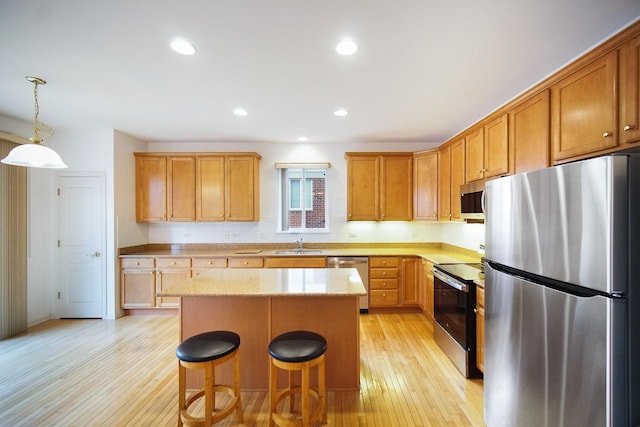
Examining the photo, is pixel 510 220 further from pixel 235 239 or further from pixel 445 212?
pixel 235 239

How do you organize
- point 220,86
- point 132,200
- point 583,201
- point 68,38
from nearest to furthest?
1. point 583,201
2. point 68,38
3. point 220,86
4. point 132,200

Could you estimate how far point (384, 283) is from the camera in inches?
148

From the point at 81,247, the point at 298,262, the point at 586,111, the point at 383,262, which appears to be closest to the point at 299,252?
the point at 298,262

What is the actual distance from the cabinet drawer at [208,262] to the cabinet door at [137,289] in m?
0.66

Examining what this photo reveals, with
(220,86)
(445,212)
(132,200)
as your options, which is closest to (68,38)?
(220,86)

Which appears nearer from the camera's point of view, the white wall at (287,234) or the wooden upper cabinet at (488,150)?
the wooden upper cabinet at (488,150)

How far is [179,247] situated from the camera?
14.0ft

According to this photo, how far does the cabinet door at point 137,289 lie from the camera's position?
3.69m

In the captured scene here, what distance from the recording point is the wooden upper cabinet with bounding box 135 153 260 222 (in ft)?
13.2

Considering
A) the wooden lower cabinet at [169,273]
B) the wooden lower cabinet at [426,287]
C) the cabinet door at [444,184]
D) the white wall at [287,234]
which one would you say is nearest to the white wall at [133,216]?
the white wall at [287,234]

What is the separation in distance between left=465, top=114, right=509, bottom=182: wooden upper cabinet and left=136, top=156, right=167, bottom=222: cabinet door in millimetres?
4414

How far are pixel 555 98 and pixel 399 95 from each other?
1.21 m

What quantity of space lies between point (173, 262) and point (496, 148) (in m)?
4.37

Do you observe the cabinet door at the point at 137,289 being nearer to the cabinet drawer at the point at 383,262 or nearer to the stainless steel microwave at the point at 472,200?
the cabinet drawer at the point at 383,262
